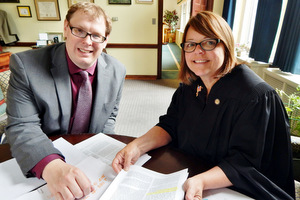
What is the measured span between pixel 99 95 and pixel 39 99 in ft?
1.10

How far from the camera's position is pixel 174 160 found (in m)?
0.90

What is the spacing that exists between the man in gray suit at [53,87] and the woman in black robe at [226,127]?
379mm

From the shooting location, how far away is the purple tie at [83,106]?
3.82ft

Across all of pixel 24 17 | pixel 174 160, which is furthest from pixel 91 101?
pixel 24 17

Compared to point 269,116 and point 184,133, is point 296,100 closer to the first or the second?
point 269,116

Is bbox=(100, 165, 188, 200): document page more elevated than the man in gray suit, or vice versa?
the man in gray suit

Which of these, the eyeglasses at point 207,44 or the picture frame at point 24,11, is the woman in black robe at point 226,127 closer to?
the eyeglasses at point 207,44

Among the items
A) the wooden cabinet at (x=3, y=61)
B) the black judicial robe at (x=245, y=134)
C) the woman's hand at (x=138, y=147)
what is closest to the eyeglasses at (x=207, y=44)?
the black judicial robe at (x=245, y=134)

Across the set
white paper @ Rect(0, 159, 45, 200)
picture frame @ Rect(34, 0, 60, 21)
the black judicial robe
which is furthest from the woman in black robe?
picture frame @ Rect(34, 0, 60, 21)

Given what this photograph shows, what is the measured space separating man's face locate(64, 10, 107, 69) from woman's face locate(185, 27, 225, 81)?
0.49 metres

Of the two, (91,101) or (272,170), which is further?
(91,101)

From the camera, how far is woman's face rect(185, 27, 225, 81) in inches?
35.9

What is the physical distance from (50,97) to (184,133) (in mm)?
761

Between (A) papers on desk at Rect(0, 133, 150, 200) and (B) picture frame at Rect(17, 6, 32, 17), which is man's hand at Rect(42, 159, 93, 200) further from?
(B) picture frame at Rect(17, 6, 32, 17)
